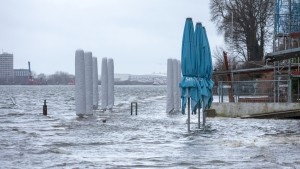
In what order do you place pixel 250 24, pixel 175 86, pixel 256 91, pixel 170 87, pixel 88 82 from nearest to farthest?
pixel 88 82 < pixel 256 91 < pixel 170 87 < pixel 175 86 < pixel 250 24

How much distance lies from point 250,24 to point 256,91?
30173mm

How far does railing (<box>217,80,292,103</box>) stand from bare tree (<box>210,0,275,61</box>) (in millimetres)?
27468

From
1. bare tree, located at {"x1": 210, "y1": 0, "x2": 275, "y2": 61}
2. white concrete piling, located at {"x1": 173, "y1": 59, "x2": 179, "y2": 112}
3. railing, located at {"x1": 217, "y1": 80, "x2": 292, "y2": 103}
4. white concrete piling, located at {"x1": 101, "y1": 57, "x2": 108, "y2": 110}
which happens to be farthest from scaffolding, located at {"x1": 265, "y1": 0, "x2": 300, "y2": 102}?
bare tree, located at {"x1": 210, "y1": 0, "x2": 275, "y2": 61}

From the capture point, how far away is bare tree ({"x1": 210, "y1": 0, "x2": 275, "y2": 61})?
66938 mm

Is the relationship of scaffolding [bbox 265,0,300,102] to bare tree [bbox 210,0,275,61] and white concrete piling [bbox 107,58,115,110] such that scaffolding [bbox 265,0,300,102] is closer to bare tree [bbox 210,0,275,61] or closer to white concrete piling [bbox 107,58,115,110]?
white concrete piling [bbox 107,58,115,110]

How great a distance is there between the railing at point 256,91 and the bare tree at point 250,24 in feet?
90.1

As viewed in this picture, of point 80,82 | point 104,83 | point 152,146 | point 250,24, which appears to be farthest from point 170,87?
point 250,24

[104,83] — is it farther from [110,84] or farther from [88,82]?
[88,82]

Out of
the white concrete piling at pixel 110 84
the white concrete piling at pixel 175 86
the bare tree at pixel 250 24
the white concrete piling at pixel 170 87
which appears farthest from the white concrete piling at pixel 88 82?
the bare tree at pixel 250 24

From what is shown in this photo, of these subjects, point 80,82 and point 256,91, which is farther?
point 256,91

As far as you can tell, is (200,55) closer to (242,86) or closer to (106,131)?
(106,131)

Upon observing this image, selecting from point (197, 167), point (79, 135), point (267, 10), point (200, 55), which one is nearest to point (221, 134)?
point (200, 55)

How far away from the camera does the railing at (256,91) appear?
120ft

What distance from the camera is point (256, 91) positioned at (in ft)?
125
